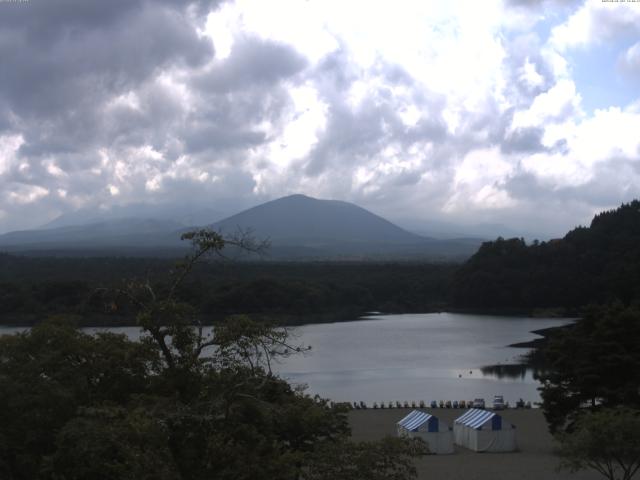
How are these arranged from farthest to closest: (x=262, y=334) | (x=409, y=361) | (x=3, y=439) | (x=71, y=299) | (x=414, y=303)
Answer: (x=414, y=303), (x=71, y=299), (x=409, y=361), (x=3, y=439), (x=262, y=334)

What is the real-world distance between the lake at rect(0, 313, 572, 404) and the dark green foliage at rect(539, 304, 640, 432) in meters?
4.52

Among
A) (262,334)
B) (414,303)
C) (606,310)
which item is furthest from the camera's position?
(414,303)

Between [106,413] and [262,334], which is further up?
[262,334]

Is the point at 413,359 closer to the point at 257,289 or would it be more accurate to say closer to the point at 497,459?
the point at 257,289

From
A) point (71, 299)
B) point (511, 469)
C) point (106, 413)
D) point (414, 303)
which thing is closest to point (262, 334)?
point (106, 413)

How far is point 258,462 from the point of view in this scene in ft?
16.6

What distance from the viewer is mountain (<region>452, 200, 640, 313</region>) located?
149ft

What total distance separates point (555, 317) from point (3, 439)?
41644mm

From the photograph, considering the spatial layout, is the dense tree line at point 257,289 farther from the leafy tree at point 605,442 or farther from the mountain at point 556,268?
the leafy tree at point 605,442

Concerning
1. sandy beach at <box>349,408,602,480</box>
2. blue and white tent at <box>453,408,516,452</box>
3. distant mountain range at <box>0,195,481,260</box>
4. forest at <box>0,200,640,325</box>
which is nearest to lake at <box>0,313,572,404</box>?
sandy beach at <box>349,408,602,480</box>

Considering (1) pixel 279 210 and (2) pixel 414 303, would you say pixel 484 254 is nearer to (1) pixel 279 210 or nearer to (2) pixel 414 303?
(2) pixel 414 303

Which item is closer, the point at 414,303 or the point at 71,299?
the point at 71,299

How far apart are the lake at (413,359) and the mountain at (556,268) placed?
360 centimetres

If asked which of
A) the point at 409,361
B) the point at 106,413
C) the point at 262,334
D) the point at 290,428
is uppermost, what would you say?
the point at 262,334
